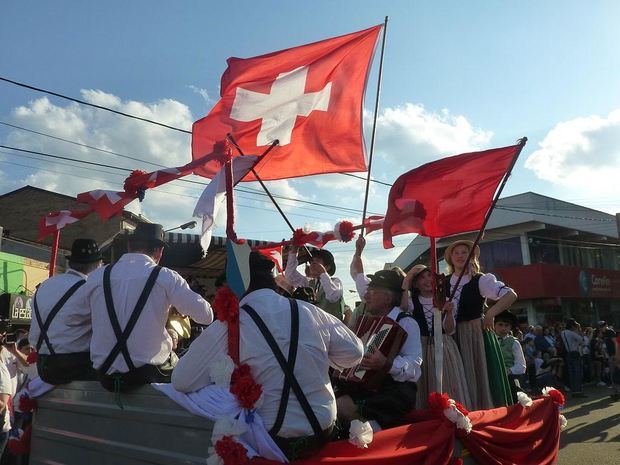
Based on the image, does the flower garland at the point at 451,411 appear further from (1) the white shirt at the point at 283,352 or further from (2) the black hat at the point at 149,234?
(2) the black hat at the point at 149,234

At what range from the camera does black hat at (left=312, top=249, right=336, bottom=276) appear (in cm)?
635

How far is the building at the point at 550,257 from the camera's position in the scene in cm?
2842

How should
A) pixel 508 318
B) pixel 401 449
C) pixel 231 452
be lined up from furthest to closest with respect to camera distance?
pixel 508 318 < pixel 401 449 < pixel 231 452

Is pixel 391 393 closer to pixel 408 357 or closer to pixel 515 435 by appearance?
pixel 408 357

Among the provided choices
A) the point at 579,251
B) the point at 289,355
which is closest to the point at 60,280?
the point at 289,355

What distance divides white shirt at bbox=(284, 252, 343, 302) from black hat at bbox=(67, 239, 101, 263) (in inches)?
92.6

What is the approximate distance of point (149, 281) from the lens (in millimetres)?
3480

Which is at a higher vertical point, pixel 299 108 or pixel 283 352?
pixel 299 108

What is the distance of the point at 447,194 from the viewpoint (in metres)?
4.27

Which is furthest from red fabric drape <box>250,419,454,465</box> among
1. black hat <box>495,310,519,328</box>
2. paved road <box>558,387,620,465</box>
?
black hat <box>495,310,519,328</box>

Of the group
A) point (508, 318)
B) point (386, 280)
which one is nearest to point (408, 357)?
point (386, 280)

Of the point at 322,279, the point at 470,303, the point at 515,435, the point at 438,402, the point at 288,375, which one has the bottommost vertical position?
the point at 515,435

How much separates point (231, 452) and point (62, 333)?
2.09m

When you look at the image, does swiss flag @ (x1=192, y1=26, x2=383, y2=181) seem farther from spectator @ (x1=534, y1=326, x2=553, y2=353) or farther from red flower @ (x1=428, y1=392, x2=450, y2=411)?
spectator @ (x1=534, y1=326, x2=553, y2=353)
